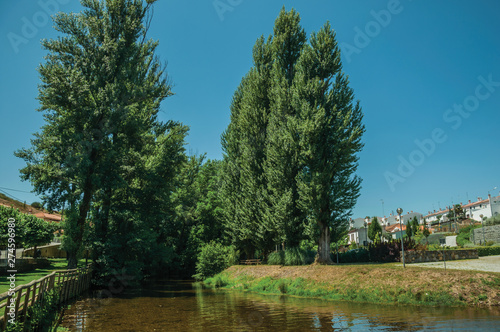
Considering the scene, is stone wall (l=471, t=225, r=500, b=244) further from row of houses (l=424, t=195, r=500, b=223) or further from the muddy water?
row of houses (l=424, t=195, r=500, b=223)

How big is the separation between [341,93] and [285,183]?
347 inches

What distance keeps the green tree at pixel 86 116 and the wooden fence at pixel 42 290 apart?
2.40 m

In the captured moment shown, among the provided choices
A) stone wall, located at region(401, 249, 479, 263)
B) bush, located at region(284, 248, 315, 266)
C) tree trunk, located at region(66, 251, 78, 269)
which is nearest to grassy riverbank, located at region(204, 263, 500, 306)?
bush, located at region(284, 248, 315, 266)

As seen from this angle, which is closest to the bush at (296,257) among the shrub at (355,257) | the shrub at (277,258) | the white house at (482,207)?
the shrub at (277,258)

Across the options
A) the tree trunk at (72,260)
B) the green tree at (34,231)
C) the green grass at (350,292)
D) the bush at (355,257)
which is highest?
the green tree at (34,231)

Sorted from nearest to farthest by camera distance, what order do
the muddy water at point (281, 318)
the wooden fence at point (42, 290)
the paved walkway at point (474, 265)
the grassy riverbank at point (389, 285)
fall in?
the wooden fence at point (42, 290) < the muddy water at point (281, 318) < the grassy riverbank at point (389, 285) < the paved walkway at point (474, 265)

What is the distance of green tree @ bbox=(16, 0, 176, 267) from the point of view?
2295 cm

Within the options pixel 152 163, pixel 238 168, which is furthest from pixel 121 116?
pixel 238 168

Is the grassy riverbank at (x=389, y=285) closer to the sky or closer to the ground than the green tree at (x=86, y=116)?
closer to the ground

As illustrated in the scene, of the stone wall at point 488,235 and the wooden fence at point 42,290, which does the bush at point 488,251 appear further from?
the wooden fence at point 42,290

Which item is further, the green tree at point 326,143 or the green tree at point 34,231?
the green tree at point 34,231

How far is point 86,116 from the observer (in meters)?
23.5

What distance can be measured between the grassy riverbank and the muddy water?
1214 mm

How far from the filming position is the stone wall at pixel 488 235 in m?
43.1
